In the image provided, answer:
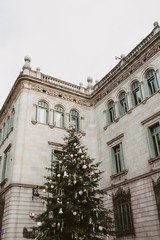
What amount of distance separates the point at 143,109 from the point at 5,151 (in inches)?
452

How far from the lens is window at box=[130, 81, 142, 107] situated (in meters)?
17.0

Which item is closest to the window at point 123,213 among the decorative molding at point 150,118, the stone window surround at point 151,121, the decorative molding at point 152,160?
the decorative molding at point 152,160

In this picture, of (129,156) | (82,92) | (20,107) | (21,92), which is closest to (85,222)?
(129,156)

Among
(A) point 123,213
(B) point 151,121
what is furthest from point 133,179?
(B) point 151,121

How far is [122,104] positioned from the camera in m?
18.6

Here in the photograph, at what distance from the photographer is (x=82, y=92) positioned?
22484 mm

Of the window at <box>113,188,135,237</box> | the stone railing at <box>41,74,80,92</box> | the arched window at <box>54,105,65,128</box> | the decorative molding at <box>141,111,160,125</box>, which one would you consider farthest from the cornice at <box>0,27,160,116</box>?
the window at <box>113,188,135,237</box>

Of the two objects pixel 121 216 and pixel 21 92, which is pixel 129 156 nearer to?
pixel 121 216

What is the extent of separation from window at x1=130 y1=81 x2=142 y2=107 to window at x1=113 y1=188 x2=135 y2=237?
245 inches

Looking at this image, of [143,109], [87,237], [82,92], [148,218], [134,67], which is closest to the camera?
[87,237]

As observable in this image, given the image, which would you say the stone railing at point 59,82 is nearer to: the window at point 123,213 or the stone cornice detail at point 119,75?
the stone cornice detail at point 119,75

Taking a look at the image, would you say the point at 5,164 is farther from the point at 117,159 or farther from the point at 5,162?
the point at 117,159

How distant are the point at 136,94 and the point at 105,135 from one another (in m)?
4.19

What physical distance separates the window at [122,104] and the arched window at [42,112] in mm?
5997
